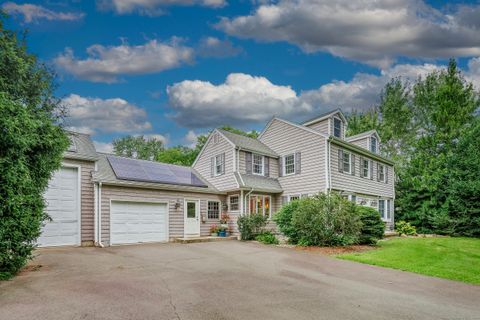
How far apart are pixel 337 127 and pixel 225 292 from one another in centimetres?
1633

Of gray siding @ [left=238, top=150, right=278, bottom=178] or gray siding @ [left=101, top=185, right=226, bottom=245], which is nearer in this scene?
→ gray siding @ [left=101, top=185, right=226, bottom=245]

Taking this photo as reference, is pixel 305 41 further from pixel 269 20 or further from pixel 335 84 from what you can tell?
pixel 335 84

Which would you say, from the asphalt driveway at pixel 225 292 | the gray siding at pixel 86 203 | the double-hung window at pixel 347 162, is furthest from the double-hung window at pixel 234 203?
the asphalt driveway at pixel 225 292

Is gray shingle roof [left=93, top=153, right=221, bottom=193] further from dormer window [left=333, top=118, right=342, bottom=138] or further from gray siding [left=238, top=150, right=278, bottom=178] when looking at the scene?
dormer window [left=333, top=118, right=342, bottom=138]

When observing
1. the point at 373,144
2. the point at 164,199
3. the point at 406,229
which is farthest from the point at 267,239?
the point at 373,144

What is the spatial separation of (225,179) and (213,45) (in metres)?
7.80

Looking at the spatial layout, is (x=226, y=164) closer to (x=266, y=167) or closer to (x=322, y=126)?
(x=266, y=167)

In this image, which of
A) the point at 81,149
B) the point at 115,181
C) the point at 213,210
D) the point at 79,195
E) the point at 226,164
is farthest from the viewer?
the point at 226,164

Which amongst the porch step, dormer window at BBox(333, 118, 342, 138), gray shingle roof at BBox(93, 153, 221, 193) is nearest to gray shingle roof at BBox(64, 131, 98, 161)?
gray shingle roof at BBox(93, 153, 221, 193)

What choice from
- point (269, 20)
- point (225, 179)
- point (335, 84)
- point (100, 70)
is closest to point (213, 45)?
point (269, 20)

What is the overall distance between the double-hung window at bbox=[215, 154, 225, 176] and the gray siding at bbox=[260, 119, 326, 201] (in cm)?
376

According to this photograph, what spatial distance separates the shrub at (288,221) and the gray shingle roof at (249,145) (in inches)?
207

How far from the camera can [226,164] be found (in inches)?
752

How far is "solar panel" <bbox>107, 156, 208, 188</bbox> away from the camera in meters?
15.5
